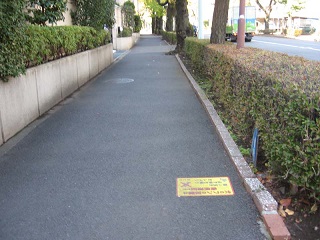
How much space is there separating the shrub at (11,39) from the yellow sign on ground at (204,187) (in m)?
3.28

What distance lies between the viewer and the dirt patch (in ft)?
10.3

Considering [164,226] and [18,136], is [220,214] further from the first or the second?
[18,136]

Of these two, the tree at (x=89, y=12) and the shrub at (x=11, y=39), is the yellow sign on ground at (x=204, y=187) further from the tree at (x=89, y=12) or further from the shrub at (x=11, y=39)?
the tree at (x=89, y=12)

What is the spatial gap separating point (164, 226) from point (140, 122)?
3.82 metres

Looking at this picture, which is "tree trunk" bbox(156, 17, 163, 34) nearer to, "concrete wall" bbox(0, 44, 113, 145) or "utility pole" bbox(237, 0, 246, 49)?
"concrete wall" bbox(0, 44, 113, 145)

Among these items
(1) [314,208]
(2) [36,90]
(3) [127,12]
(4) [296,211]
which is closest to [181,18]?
(2) [36,90]

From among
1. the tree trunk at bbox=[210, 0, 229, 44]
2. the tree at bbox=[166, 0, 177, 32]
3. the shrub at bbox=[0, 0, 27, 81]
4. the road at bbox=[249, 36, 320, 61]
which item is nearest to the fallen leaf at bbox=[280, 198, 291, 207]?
the shrub at bbox=[0, 0, 27, 81]

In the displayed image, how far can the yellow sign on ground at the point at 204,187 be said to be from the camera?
12.9ft

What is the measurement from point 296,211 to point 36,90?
543 centimetres

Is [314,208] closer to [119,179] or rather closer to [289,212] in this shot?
[289,212]

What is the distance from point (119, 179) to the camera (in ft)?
14.3

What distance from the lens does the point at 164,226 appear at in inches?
130

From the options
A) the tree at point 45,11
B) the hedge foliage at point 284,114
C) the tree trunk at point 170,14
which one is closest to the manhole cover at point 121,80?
the tree at point 45,11

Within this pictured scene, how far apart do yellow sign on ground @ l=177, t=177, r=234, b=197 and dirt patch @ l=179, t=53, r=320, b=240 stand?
0.44m
